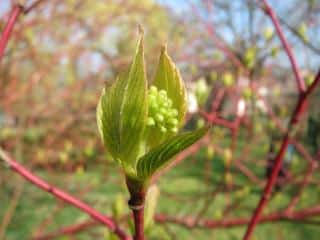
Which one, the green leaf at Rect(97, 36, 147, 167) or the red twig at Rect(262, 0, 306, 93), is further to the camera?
the red twig at Rect(262, 0, 306, 93)

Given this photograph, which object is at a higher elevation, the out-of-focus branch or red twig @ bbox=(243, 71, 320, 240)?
the out-of-focus branch

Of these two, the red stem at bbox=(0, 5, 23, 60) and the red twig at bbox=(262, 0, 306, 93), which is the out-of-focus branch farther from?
the red twig at bbox=(262, 0, 306, 93)

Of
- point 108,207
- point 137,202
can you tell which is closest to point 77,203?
point 137,202

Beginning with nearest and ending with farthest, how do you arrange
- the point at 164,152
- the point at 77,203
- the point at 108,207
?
the point at 164,152, the point at 77,203, the point at 108,207

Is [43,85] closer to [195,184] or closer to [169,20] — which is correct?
[195,184]

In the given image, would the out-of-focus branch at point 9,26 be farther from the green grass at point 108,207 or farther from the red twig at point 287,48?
the green grass at point 108,207

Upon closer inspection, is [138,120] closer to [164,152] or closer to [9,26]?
[164,152]

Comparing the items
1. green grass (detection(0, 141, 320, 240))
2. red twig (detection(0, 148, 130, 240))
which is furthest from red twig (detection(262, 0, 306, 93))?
green grass (detection(0, 141, 320, 240))
